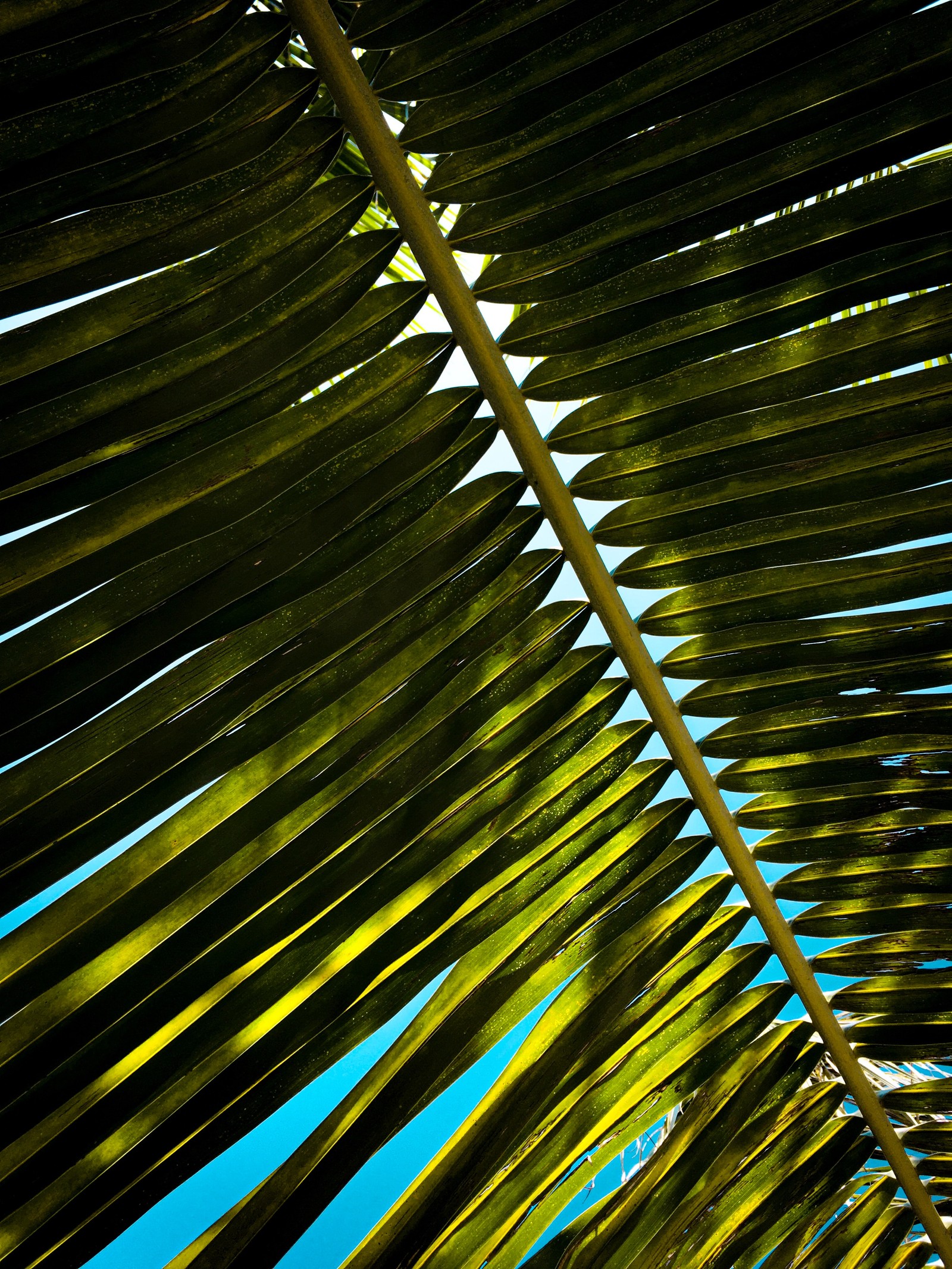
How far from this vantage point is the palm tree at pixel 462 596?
553 mm

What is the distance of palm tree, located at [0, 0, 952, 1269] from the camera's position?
21.8 inches

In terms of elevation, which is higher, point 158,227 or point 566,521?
point 566,521

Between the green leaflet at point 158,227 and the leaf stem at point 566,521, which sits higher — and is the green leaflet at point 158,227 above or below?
below

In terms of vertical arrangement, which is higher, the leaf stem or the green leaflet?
the leaf stem

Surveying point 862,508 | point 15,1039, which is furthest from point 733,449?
point 15,1039

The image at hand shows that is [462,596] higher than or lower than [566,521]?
lower

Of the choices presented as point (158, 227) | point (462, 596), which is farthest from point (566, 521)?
point (158, 227)

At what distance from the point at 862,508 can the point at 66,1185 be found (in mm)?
859

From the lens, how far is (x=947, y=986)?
79 cm

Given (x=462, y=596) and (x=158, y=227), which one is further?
(x=462, y=596)

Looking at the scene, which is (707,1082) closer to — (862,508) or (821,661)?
(821,661)

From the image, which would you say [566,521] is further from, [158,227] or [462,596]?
[158,227]

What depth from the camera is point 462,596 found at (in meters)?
0.68

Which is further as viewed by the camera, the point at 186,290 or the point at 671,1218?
the point at 671,1218
